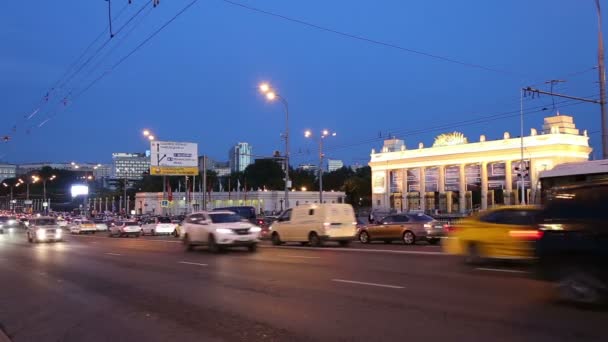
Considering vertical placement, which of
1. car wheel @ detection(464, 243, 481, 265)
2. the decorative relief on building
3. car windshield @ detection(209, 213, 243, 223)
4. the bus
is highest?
the decorative relief on building

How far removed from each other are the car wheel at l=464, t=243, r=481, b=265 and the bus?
10.6ft

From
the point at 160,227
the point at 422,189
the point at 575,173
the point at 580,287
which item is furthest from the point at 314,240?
the point at 422,189

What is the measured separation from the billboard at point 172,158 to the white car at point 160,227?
14.1 ft

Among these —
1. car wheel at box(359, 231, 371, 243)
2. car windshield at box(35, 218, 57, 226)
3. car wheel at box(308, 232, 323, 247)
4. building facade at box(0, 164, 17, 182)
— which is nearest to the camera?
car wheel at box(308, 232, 323, 247)

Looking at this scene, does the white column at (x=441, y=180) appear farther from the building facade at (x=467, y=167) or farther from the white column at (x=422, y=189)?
the white column at (x=422, y=189)

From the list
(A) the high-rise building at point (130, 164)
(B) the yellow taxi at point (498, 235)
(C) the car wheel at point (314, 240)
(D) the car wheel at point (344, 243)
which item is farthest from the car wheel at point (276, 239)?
(A) the high-rise building at point (130, 164)

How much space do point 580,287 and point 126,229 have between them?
4275 centimetres

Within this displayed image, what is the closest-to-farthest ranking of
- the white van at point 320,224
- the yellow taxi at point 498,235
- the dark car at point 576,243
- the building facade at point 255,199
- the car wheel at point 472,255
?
the dark car at point 576,243, the yellow taxi at point 498,235, the car wheel at point 472,255, the white van at point 320,224, the building facade at point 255,199

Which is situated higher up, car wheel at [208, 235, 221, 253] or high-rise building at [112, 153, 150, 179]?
high-rise building at [112, 153, 150, 179]

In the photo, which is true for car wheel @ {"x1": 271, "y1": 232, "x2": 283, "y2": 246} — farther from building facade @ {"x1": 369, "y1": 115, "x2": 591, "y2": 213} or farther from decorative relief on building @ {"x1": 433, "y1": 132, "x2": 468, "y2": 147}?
decorative relief on building @ {"x1": 433, "y1": 132, "x2": 468, "y2": 147}

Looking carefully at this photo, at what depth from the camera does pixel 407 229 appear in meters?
28.4

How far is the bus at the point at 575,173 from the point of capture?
18453mm

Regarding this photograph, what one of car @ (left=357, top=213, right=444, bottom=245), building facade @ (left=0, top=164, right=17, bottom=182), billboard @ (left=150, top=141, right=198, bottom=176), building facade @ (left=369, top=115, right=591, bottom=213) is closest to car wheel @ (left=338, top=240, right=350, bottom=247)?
car @ (left=357, top=213, right=444, bottom=245)

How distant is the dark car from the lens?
9328mm
